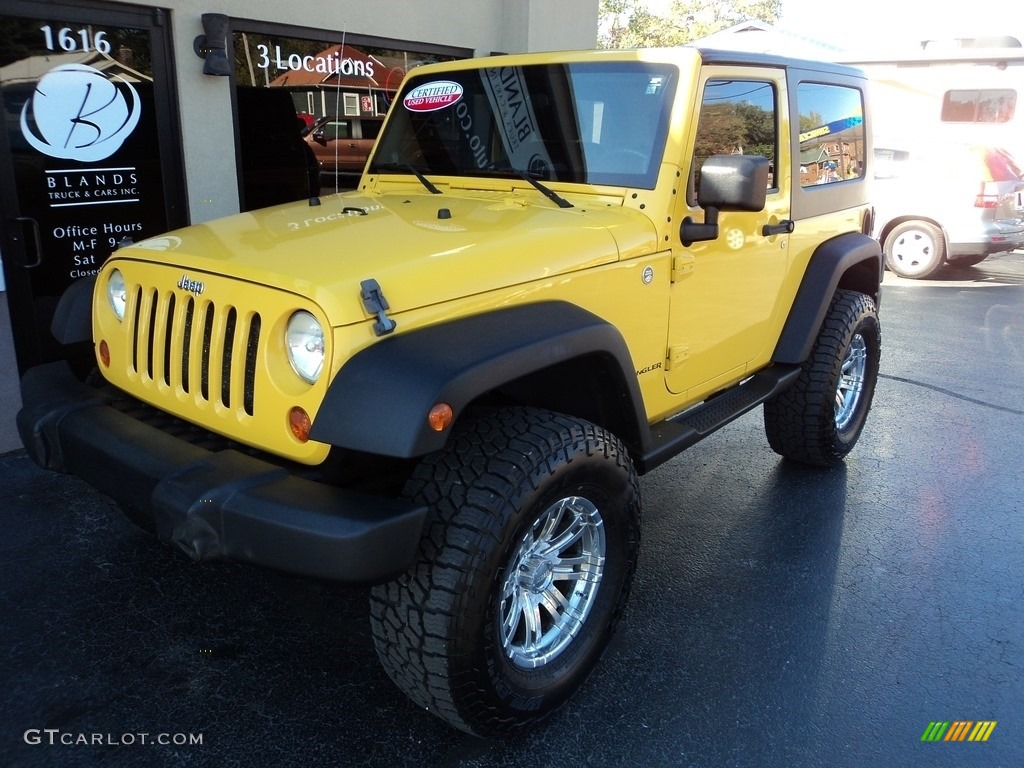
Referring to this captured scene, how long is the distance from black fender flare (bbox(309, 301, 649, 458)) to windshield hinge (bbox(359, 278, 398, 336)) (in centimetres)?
3

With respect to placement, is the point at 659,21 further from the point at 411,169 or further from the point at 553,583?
the point at 553,583

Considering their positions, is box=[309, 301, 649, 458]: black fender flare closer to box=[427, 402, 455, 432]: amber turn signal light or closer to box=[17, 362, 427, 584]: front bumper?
box=[427, 402, 455, 432]: amber turn signal light

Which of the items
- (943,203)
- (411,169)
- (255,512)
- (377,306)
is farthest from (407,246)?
(943,203)

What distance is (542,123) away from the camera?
10.8 feet

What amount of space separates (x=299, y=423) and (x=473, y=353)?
490mm

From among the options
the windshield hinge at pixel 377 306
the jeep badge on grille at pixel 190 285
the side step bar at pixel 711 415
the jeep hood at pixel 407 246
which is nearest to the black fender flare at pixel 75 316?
the jeep hood at pixel 407 246

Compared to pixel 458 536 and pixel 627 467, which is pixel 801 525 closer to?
pixel 627 467

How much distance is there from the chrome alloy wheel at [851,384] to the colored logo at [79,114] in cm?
429

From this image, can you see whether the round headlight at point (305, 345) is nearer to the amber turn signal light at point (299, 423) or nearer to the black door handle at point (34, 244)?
the amber turn signal light at point (299, 423)

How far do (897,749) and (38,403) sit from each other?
286cm

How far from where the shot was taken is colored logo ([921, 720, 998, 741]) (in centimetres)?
255

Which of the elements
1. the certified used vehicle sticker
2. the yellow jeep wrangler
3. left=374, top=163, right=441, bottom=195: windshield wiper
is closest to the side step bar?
the yellow jeep wrangler

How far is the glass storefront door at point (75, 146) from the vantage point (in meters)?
4.41

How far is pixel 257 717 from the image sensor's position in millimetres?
2564
